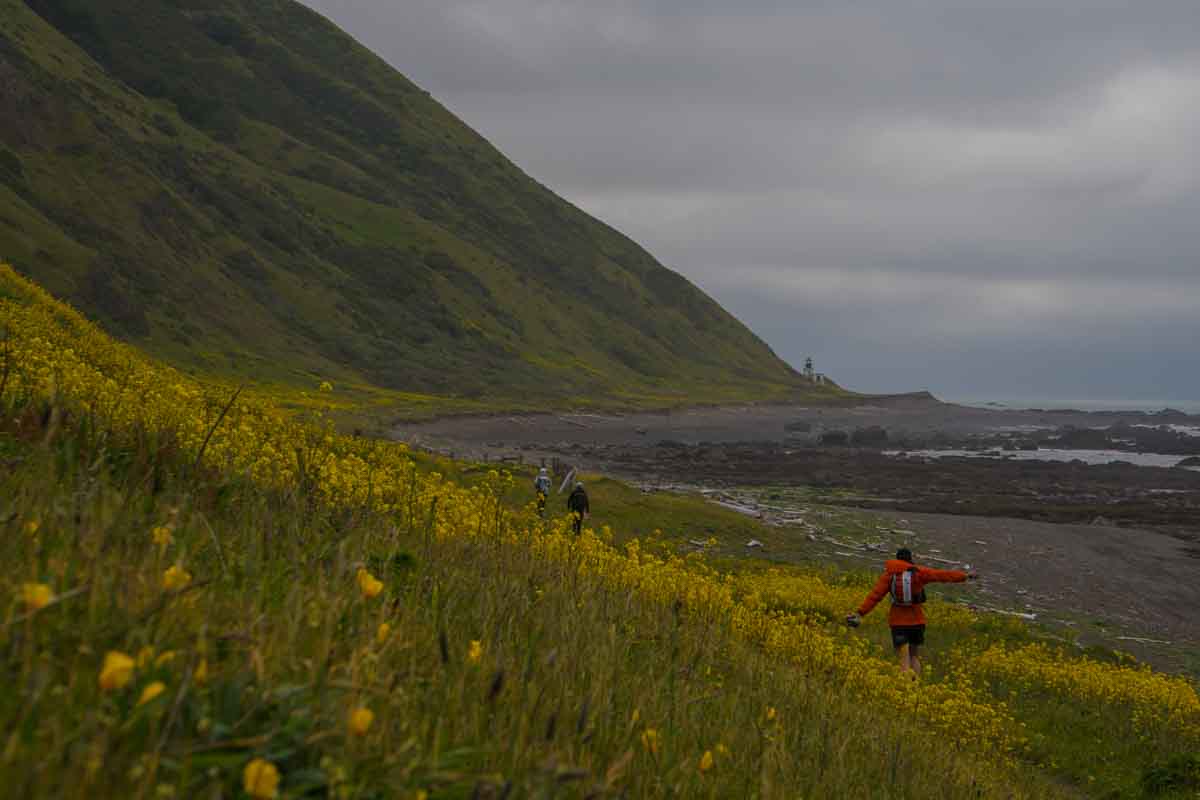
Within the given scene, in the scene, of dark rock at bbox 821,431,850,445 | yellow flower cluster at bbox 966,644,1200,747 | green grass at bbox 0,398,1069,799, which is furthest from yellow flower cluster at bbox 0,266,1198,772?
dark rock at bbox 821,431,850,445

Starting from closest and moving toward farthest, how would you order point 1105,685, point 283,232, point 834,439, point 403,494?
point 403,494 < point 1105,685 < point 834,439 < point 283,232

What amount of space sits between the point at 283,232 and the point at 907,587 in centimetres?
11481

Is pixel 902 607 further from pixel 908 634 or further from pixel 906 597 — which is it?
pixel 908 634

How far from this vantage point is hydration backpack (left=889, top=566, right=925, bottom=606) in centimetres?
1349

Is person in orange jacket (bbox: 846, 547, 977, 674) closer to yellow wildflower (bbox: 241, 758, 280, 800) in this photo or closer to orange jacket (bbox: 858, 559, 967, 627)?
orange jacket (bbox: 858, 559, 967, 627)

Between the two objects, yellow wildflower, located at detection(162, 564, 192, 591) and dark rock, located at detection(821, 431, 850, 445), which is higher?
yellow wildflower, located at detection(162, 564, 192, 591)

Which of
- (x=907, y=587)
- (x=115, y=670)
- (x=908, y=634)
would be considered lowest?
(x=908, y=634)

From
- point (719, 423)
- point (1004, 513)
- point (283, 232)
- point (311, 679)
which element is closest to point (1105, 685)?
point (311, 679)

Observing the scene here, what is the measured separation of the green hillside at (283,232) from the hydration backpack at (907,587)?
195 ft

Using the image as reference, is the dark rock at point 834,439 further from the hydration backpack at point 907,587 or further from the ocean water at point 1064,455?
the hydration backpack at point 907,587

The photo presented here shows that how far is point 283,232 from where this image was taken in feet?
387

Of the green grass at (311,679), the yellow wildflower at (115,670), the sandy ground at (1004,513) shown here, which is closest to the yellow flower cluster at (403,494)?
the green grass at (311,679)

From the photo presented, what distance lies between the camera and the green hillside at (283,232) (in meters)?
78.6

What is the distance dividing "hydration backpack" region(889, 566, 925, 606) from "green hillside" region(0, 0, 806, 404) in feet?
195
